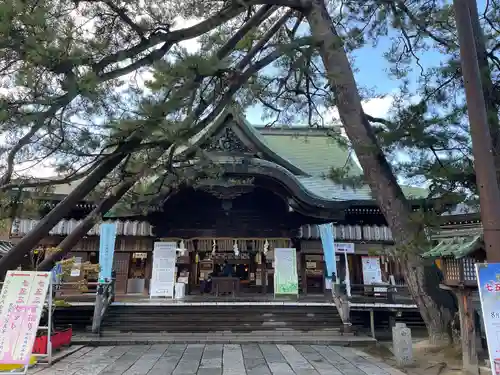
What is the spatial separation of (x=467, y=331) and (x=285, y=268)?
768cm

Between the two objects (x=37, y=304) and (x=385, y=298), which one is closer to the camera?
(x=37, y=304)

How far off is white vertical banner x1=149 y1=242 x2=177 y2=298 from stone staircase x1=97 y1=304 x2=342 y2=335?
179 centimetres

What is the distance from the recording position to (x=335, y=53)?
22.8 ft

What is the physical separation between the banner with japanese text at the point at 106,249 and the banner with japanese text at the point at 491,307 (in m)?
10.5

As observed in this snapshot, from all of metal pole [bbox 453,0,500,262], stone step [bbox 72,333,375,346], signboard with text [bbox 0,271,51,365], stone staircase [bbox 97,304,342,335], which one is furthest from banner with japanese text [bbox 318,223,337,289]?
metal pole [bbox 453,0,500,262]

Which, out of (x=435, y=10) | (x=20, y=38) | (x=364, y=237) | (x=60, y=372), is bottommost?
(x=60, y=372)

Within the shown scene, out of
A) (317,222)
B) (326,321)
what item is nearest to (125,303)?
(326,321)

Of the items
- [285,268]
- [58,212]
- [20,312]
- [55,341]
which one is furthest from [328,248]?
[58,212]

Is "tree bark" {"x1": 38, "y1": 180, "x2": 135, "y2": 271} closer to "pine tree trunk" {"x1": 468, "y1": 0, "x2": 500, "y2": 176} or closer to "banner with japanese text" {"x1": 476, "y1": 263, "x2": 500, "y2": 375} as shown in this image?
"banner with japanese text" {"x1": 476, "y1": 263, "x2": 500, "y2": 375}

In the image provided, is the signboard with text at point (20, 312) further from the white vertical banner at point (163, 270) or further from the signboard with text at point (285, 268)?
the signboard with text at point (285, 268)

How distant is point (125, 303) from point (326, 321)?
578 cm

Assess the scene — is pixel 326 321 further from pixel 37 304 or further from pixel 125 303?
pixel 37 304

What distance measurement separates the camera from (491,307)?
14.7ft

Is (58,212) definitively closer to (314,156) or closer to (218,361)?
(218,361)
